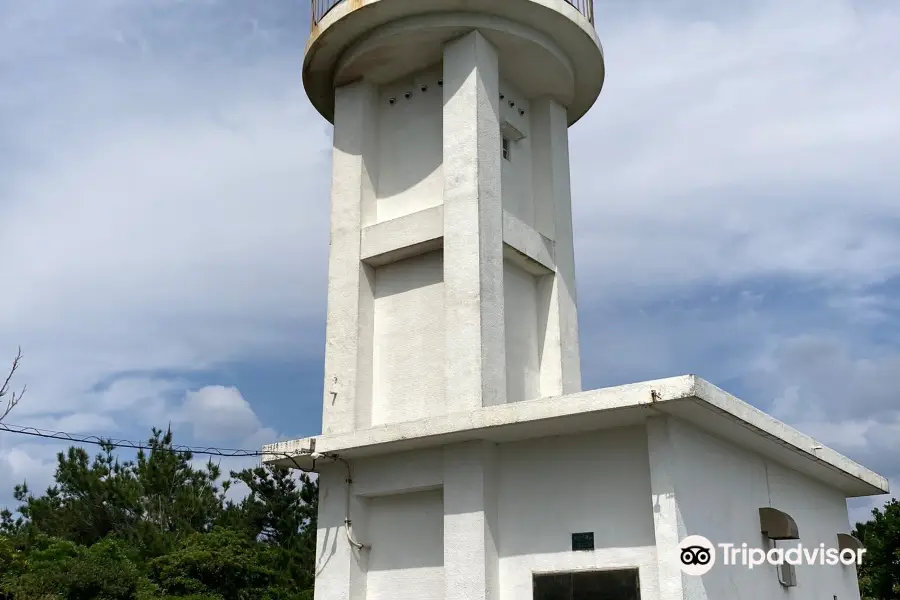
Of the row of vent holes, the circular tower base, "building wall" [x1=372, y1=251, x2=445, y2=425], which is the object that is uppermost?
the circular tower base

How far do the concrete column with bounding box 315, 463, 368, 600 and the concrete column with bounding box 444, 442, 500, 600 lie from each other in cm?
153

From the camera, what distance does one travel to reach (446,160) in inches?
488

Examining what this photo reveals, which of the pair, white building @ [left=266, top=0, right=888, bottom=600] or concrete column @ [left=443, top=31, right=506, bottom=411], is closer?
white building @ [left=266, top=0, right=888, bottom=600]

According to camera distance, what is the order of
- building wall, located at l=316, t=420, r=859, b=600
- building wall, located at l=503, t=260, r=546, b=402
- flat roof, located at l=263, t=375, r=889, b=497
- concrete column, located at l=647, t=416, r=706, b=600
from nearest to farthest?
concrete column, located at l=647, t=416, r=706, b=600 → flat roof, located at l=263, t=375, r=889, b=497 → building wall, located at l=316, t=420, r=859, b=600 → building wall, located at l=503, t=260, r=546, b=402

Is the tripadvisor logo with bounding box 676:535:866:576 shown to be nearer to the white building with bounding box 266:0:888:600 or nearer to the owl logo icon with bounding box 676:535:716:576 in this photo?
the owl logo icon with bounding box 676:535:716:576

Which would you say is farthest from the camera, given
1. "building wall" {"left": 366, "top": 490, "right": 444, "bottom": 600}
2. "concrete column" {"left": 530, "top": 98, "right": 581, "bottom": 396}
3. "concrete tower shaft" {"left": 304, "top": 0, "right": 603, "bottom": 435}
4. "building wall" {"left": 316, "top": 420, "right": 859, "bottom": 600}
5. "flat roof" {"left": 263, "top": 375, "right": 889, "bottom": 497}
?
"concrete column" {"left": 530, "top": 98, "right": 581, "bottom": 396}

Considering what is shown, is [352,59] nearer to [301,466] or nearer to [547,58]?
[547,58]

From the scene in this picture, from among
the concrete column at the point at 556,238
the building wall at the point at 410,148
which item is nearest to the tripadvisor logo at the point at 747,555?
the concrete column at the point at 556,238

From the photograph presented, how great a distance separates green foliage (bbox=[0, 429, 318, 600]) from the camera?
19141mm

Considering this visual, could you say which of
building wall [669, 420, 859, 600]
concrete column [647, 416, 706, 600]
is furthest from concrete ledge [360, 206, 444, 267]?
building wall [669, 420, 859, 600]

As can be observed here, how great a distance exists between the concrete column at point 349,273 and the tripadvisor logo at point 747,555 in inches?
190

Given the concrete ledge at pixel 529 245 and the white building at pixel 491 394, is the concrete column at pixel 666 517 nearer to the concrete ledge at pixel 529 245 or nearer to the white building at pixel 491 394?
the white building at pixel 491 394

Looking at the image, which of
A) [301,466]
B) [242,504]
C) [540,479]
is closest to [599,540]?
[540,479]

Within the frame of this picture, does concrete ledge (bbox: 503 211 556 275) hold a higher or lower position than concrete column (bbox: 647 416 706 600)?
higher
